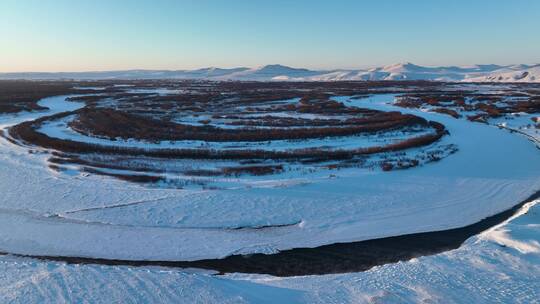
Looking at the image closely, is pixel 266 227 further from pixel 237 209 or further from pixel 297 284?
pixel 297 284

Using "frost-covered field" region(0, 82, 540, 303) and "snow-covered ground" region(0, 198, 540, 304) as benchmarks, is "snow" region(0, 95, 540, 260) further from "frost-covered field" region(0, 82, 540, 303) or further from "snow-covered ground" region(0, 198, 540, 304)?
"snow-covered ground" region(0, 198, 540, 304)

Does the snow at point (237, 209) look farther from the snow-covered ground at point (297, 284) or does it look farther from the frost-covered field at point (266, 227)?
the snow-covered ground at point (297, 284)

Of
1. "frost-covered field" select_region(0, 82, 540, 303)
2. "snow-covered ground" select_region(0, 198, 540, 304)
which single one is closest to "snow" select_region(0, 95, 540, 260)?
"frost-covered field" select_region(0, 82, 540, 303)

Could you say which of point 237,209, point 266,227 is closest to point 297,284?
point 266,227

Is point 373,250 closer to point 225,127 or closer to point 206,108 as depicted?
point 225,127

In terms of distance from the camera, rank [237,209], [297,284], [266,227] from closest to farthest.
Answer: [297,284] → [266,227] → [237,209]

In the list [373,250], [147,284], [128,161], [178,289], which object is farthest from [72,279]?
[128,161]

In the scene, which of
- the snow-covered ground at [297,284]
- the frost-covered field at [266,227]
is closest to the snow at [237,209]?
the frost-covered field at [266,227]

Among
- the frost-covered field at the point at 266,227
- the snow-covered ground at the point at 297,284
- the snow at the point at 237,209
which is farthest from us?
the snow at the point at 237,209
